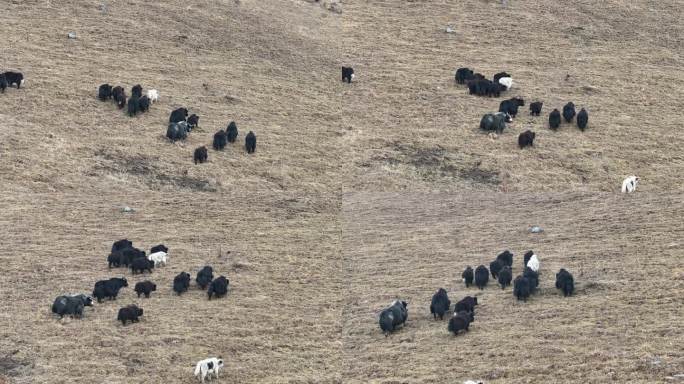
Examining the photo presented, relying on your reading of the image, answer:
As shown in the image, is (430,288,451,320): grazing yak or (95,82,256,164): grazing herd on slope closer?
(430,288,451,320): grazing yak

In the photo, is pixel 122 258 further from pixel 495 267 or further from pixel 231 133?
pixel 231 133

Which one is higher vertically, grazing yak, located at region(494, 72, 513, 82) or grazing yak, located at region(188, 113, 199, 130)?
grazing yak, located at region(494, 72, 513, 82)

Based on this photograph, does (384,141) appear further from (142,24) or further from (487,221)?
(142,24)

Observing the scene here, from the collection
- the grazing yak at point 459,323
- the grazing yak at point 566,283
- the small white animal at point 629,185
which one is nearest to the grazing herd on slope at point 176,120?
the small white animal at point 629,185

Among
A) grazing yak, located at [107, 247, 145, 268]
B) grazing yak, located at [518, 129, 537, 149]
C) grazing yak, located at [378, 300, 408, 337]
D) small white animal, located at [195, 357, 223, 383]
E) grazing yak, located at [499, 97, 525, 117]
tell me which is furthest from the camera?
grazing yak, located at [499, 97, 525, 117]

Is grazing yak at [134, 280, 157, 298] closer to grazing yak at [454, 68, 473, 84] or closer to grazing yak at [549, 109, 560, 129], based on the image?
grazing yak at [549, 109, 560, 129]

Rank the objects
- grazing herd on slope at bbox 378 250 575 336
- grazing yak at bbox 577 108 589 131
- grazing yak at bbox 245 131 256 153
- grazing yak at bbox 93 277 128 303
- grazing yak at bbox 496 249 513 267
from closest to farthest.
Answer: grazing herd on slope at bbox 378 250 575 336 < grazing yak at bbox 93 277 128 303 < grazing yak at bbox 496 249 513 267 < grazing yak at bbox 245 131 256 153 < grazing yak at bbox 577 108 589 131

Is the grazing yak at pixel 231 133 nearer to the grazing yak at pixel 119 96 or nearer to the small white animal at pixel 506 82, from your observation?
the grazing yak at pixel 119 96

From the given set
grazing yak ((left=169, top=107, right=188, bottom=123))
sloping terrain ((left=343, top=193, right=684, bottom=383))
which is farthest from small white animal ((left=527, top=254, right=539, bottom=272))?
grazing yak ((left=169, top=107, right=188, bottom=123))
